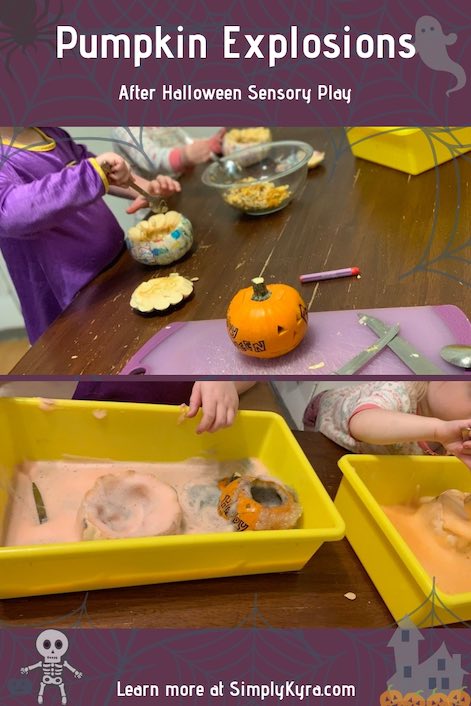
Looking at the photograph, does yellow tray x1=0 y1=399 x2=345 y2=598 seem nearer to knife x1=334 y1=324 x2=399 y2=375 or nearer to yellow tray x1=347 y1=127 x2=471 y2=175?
knife x1=334 y1=324 x2=399 y2=375

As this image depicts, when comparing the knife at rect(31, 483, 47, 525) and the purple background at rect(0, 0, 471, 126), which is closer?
the purple background at rect(0, 0, 471, 126)

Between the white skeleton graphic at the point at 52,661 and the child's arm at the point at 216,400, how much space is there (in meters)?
0.25

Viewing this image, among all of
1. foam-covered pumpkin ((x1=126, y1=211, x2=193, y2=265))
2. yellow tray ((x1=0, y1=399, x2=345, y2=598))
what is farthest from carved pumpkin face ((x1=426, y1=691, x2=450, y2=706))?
foam-covered pumpkin ((x1=126, y1=211, x2=193, y2=265))

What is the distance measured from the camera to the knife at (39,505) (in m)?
0.58

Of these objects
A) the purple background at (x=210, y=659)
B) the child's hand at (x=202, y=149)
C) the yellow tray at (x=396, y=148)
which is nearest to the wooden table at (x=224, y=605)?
the purple background at (x=210, y=659)

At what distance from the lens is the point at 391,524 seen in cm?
55

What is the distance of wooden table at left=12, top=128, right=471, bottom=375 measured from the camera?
0.60 metres

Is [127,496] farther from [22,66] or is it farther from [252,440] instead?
[22,66]

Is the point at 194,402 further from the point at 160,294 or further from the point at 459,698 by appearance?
the point at 459,698

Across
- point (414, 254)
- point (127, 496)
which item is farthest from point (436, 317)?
point (127, 496)

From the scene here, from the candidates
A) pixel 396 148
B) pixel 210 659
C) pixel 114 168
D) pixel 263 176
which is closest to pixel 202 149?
pixel 263 176

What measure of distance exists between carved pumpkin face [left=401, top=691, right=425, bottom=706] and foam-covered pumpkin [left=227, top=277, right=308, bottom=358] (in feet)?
1.13

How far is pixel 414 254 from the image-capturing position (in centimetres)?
64

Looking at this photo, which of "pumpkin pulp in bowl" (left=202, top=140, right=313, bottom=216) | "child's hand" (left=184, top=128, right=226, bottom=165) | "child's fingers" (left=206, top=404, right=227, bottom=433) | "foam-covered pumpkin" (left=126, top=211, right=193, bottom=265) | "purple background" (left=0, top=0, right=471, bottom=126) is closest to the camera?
"purple background" (left=0, top=0, right=471, bottom=126)
